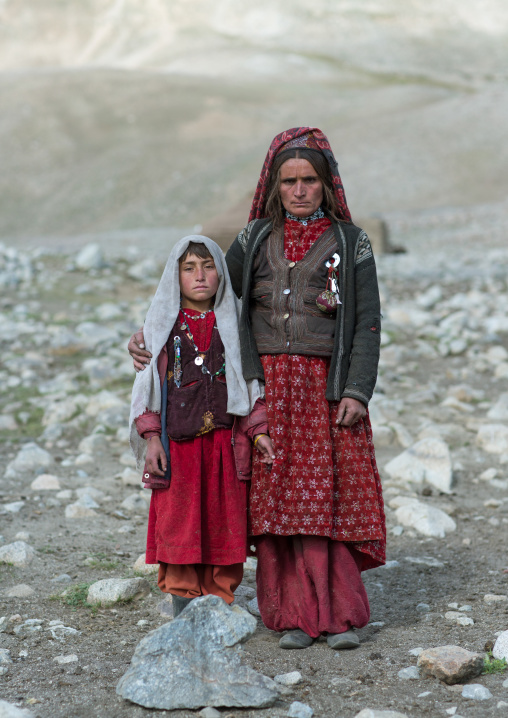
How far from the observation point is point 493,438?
204 inches

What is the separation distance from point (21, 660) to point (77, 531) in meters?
1.29

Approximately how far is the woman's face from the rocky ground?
5.06ft

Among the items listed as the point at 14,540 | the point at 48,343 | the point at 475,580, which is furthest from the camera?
the point at 48,343

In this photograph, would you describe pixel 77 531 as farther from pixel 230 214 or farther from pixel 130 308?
pixel 230 214

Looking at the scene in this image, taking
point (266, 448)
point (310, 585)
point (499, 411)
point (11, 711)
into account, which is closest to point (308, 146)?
point (266, 448)

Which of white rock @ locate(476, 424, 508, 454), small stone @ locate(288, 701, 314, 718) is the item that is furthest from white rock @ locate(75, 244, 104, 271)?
small stone @ locate(288, 701, 314, 718)

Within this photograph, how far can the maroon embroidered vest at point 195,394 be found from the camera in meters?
2.85

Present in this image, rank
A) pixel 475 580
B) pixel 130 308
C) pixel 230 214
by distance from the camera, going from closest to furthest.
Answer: pixel 475 580 < pixel 130 308 < pixel 230 214

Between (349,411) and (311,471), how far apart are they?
246mm

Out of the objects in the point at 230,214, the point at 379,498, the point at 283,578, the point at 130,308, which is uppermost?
the point at 230,214

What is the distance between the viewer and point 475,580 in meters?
3.47

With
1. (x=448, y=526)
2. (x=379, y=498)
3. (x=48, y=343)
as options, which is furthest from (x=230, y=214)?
(x=379, y=498)

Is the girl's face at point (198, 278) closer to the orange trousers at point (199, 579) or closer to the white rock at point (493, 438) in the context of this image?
the orange trousers at point (199, 579)

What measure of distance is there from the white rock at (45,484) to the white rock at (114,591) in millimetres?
1365
